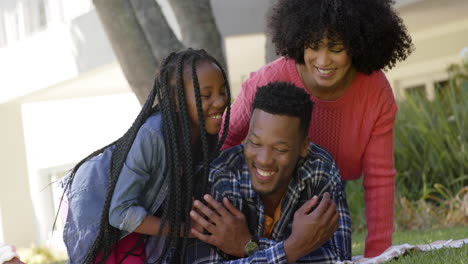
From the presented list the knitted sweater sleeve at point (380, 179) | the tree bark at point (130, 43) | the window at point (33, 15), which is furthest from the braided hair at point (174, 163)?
the window at point (33, 15)

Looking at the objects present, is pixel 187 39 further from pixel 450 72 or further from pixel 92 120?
pixel 92 120

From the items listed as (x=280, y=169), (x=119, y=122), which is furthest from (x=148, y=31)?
(x=119, y=122)

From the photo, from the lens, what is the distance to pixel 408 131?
24.5 feet

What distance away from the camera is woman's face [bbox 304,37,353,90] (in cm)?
373

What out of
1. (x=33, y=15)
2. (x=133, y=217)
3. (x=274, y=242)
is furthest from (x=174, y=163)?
(x=33, y=15)

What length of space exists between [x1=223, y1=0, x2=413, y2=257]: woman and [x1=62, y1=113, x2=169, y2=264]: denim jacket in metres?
0.62

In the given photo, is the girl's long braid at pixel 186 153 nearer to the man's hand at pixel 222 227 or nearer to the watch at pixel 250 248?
the man's hand at pixel 222 227

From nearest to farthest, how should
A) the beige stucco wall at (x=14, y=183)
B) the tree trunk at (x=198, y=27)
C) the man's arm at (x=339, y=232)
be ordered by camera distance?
the man's arm at (x=339, y=232), the tree trunk at (x=198, y=27), the beige stucco wall at (x=14, y=183)

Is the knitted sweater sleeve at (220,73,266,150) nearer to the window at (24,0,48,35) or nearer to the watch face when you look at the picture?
the watch face

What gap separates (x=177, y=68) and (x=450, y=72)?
205 inches

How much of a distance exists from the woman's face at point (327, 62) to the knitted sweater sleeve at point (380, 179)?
0.34 metres

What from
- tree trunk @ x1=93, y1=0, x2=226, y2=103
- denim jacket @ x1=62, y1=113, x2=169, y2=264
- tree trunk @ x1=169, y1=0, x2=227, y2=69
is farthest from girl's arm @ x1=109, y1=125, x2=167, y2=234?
tree trunk @ x1=169, y1=0, x2=227, y2=69

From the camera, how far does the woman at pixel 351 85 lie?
3.77m

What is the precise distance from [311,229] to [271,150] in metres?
0.40
